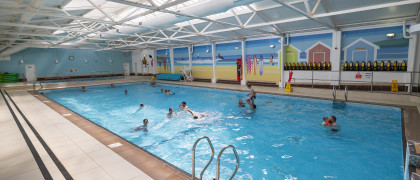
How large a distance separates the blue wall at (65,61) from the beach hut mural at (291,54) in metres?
23.3

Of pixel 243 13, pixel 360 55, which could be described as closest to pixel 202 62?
pixel 243 13

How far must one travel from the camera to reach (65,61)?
24125 millimetres

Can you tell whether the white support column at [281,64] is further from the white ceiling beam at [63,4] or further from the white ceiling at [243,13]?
the white ceiling beam at [63,4]

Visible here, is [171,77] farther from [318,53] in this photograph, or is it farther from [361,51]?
[361,51]

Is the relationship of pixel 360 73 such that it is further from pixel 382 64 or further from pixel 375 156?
pixel 375 156

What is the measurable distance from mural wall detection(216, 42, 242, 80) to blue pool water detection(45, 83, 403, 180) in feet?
21.5

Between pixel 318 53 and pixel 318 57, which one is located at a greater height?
pixel 318 53

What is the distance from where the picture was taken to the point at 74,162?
3715 millimetres

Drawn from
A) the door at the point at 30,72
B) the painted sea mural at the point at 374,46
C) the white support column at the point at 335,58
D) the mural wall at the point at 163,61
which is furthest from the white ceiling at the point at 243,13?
the door at the point at 30,72

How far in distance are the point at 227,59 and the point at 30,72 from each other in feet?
71.4

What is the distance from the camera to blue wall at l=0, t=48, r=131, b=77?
21.4m

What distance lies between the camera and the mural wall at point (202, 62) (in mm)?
18625

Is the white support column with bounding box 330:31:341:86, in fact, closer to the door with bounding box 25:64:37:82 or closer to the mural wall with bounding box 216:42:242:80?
the mural wall with bounding box 216:42:242:80

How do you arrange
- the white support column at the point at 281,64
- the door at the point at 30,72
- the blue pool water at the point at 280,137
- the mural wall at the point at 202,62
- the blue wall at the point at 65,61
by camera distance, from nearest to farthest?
1. the blue pool water at the point at 280,137
2. the white support column at the point at 281,64
3. the mural wall at the point at 202,62
4. the blue wall at the point at 65,61
5. the door at the point at 30,72
